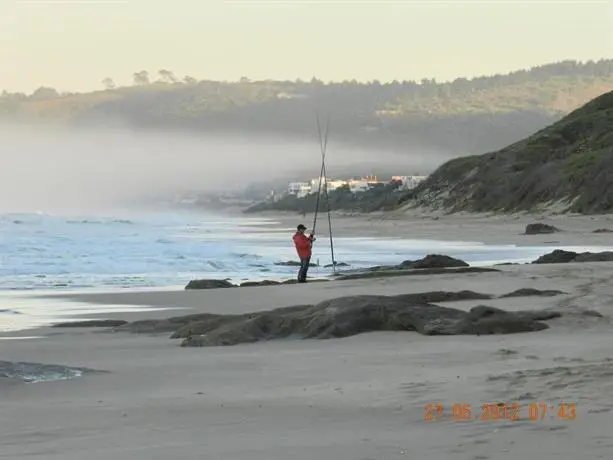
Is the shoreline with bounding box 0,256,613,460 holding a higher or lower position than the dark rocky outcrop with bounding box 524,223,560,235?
higher

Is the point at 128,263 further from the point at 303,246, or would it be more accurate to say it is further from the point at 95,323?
the point at 95,323

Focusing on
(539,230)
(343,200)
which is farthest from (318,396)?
(343,200)

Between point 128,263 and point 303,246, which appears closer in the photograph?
point 303,246

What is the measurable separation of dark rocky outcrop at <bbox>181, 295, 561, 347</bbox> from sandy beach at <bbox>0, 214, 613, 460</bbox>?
0.24 meters

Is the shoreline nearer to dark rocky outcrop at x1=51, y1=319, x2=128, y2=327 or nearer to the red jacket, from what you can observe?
dark rocky outcrop at x1=51, y1=319, x2=128, y2=327

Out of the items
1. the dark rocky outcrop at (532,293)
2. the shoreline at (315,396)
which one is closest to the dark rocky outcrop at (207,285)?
the dark rocky outcrop at (532,293)

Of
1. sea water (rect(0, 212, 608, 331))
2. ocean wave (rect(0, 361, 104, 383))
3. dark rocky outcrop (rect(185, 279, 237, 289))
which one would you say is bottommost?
sea water (rect(0, 212, 608, 331))

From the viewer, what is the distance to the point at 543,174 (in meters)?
85.5

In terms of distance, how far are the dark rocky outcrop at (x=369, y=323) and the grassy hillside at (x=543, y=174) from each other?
55917 mm

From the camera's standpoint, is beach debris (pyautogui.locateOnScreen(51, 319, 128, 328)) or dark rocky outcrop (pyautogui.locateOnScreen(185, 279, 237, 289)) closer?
beach debris (pyautogui.locateOnScreen(51, 319, 128, 328))

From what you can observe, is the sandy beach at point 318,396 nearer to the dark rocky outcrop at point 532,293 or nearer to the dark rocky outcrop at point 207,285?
the dark rocky outcrop at point 532,293

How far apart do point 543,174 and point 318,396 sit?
80.8m

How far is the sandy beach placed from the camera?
5.38 meters
